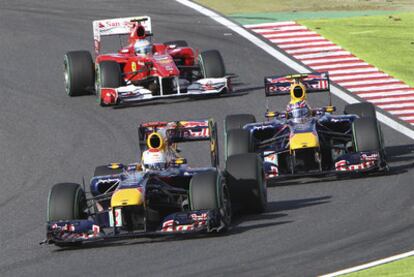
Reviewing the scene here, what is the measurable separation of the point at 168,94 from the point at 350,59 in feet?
20.3

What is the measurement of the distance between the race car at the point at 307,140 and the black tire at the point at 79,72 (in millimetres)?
9668

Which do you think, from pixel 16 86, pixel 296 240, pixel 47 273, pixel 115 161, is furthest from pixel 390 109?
pixel 47 273

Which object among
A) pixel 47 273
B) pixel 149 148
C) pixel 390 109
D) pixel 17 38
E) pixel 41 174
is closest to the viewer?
pixel 47 273

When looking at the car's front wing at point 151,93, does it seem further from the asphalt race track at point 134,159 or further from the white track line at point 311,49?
the white track line at point 311,49

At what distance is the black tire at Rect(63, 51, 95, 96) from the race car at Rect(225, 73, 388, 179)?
381 inches

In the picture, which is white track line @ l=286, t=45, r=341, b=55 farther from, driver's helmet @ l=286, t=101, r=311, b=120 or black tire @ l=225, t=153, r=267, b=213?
black tire @ l=225, t=153, r=267, b=213

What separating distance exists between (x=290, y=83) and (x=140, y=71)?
8.28 m

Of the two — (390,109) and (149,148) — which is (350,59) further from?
(149,148)

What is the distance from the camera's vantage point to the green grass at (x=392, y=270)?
1981 centimetres

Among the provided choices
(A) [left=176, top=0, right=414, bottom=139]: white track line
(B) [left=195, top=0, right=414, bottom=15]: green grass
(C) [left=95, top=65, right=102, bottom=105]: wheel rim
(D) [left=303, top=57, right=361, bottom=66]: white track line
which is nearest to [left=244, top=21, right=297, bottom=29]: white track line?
(A) [left=176, top=0, right=414, bottom=139]: white track line

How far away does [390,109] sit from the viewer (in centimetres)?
3522

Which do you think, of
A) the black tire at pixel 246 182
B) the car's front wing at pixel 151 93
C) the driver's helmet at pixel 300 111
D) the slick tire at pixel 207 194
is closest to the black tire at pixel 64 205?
the slick tire at pixel 207 194

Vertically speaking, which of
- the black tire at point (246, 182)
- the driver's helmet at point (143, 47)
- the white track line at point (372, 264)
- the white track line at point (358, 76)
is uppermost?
the driver's helmet at point (143, 47)

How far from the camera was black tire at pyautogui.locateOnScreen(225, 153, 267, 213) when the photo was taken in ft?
80.5
